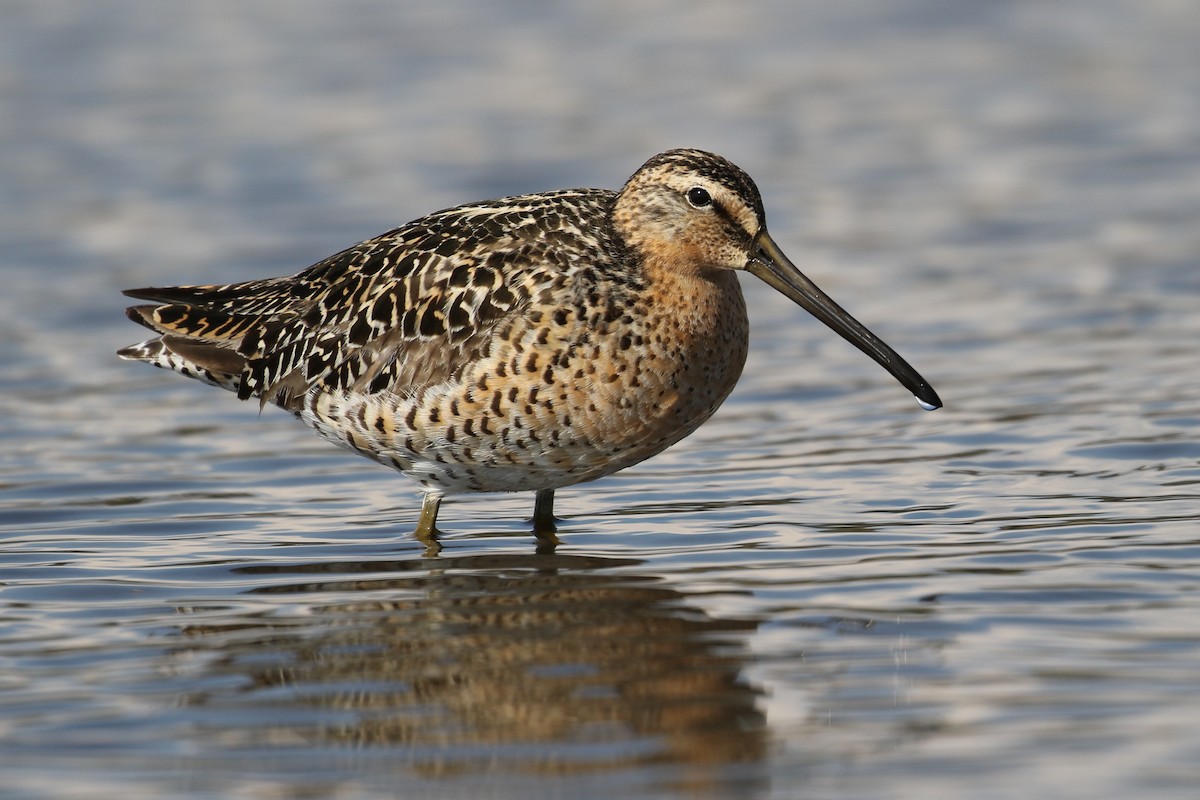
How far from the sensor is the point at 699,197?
26.2ft

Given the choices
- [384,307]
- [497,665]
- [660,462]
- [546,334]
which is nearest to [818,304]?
[546,334]

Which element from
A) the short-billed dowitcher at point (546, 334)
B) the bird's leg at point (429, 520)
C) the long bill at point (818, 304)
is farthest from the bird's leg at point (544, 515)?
the long bill at point (818, 304)

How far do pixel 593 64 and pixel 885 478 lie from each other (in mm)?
9371

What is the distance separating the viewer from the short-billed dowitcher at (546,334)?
304 inches

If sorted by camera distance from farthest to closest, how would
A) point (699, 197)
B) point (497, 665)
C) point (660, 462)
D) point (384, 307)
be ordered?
point (660, 462) < point (384, 307) < point (699, 197) < point (497, 665)

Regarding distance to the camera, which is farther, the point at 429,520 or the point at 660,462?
the point at 660,462

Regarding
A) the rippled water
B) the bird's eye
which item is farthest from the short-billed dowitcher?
the rippled water

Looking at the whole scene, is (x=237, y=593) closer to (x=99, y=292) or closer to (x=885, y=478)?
(x=885, y=478)

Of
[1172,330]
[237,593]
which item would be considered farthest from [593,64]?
[237,593]

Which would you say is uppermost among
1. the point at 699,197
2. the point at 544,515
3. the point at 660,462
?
the point at 699,197

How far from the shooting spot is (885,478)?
8.77m

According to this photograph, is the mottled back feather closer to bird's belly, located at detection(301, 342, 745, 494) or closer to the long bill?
bird's belly, located at detection(301, 342, 745, 494)

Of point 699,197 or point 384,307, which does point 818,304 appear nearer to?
point 699,197

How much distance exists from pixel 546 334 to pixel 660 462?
6.04 ft
